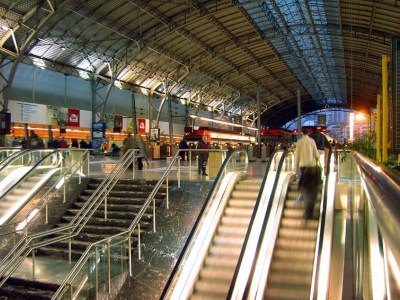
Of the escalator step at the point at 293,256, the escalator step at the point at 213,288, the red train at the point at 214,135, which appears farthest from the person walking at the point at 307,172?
the red train at the point at 214,135

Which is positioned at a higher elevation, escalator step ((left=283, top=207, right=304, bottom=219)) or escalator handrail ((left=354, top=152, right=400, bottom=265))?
escalator handrail ((left=354, top=152, right=400, bottom=265))

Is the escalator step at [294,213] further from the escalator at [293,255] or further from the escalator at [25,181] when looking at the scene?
the escalator at [25,181]

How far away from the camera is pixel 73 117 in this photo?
28.0 m

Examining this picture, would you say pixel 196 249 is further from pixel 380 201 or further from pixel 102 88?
pixel 102 88

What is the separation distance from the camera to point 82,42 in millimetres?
25250

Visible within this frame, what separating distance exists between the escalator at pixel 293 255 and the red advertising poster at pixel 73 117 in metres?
22.0

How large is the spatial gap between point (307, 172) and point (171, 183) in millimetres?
5036

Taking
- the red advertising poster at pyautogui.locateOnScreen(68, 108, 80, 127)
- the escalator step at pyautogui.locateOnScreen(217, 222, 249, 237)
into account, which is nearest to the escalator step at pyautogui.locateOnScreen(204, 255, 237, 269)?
the escalator step at pyautogui.locateOnScreen(217, 222, 249, 237)

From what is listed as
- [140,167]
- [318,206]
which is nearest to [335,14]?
[140,167]

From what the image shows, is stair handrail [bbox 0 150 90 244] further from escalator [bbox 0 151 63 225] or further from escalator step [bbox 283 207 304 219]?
escalator step [bbox 283 207 304 219]

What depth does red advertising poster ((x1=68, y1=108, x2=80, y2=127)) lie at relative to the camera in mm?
27656

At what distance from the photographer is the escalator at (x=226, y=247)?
273 inches

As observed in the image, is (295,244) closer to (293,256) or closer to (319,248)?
(293,256)

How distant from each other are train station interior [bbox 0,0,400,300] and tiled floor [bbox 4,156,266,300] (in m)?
0.04
